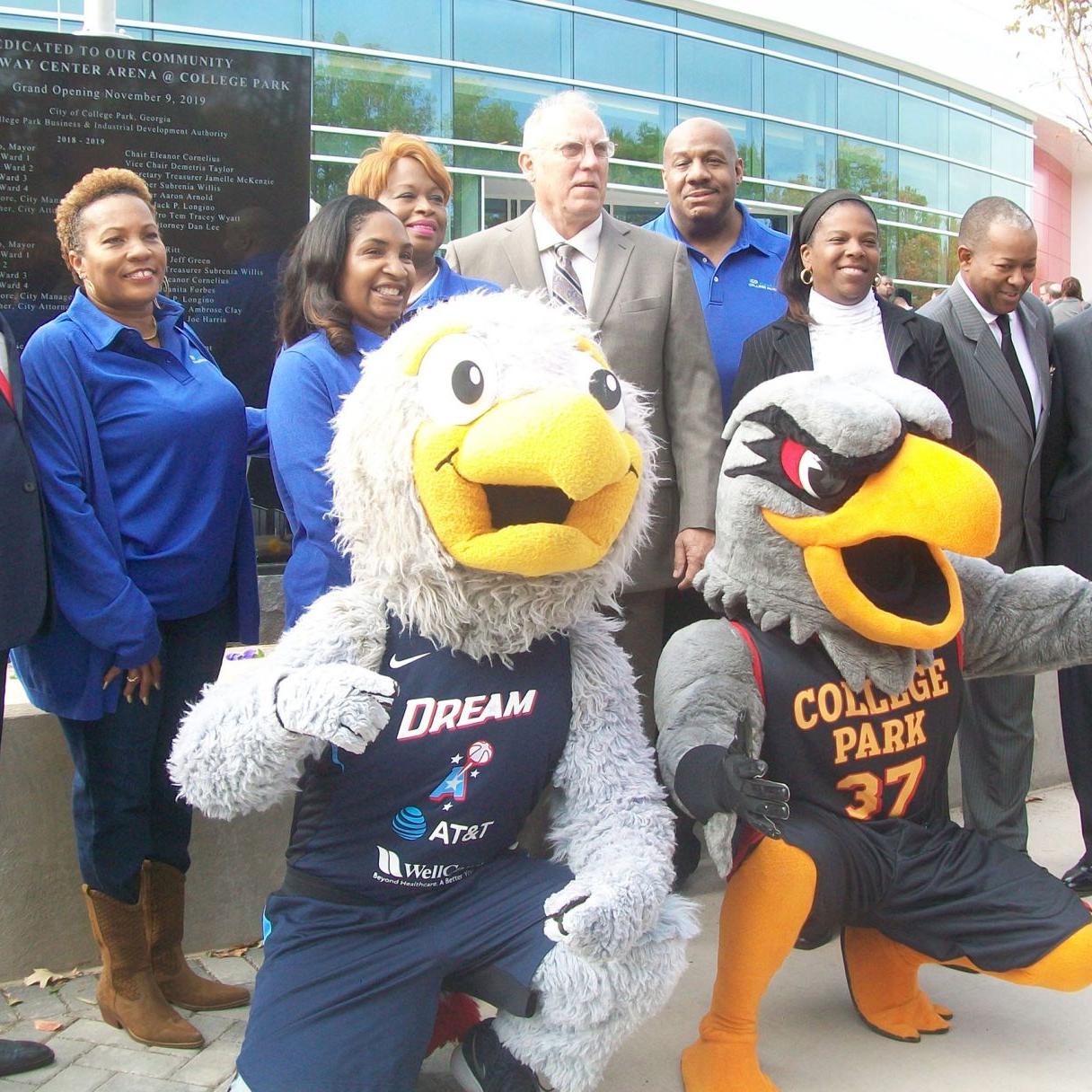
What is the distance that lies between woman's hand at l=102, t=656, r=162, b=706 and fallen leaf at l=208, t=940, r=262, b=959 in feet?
3.17

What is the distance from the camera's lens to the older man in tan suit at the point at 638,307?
3.53 metres

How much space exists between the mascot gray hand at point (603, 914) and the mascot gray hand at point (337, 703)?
1.62 ft

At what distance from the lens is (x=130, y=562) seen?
9.55 feet

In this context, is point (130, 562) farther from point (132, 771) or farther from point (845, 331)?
point (845, 331)

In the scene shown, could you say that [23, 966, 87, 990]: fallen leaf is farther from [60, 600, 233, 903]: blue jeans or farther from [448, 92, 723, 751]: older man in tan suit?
[448, 92, 723, 751]: older man in tan suit

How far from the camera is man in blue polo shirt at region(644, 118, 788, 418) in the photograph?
4083 millimetres

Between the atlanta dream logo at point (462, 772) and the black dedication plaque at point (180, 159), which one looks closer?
the atlanta dream logo at point (462, 772)

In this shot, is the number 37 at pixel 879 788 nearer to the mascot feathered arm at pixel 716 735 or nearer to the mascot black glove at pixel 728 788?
the mascot feathered arm at pixel 716 735

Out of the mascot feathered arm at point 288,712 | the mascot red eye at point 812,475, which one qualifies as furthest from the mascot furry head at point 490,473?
the mascot red eye at point 812,475

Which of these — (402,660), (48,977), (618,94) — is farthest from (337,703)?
(618,94)

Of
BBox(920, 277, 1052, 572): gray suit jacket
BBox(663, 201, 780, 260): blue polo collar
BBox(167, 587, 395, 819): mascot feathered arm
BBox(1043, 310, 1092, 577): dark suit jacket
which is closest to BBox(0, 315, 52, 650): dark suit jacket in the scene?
BBox(167, 587, 395, 819): mascot feathered arm

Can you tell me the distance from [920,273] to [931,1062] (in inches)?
962

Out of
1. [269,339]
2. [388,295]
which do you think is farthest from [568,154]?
[269,339]

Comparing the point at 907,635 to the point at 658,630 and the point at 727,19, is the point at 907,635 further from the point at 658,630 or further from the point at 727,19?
the point at 727,19
